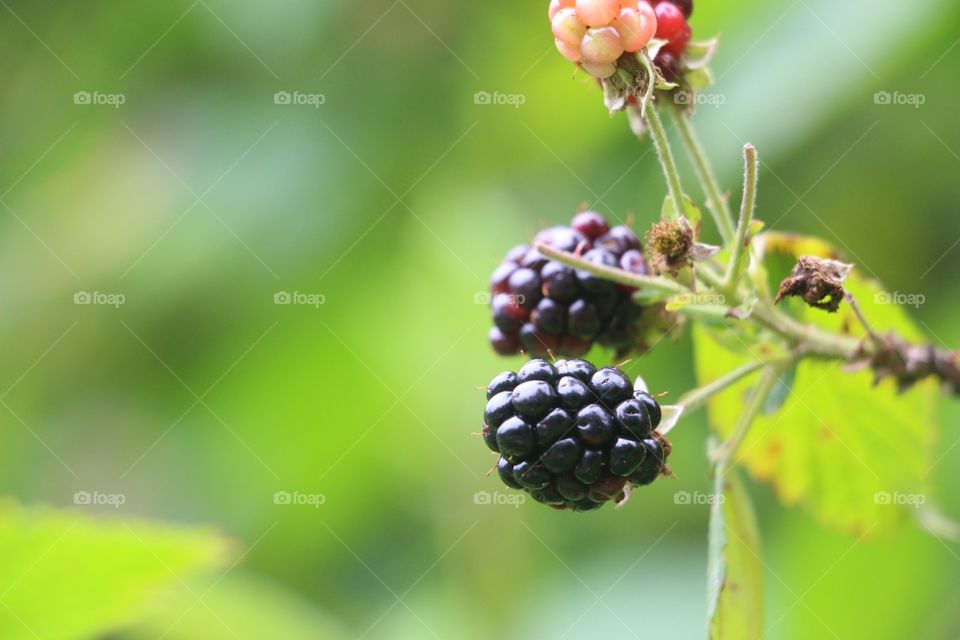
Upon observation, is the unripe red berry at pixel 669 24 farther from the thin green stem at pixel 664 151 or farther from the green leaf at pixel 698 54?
the thin green stem at pixel 664 151

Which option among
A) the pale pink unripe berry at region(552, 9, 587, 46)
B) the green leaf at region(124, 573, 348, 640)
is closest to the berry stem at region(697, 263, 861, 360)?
the pale pink unripe berry at region(552, 9, 587, 46)

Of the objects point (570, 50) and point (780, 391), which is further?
point (780, 391)

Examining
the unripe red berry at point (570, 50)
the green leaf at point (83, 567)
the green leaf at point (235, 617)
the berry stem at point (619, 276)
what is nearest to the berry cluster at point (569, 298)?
the berry stem at point (619, 276)

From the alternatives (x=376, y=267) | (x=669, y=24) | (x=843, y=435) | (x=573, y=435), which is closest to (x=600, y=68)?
(x=669, y=24)

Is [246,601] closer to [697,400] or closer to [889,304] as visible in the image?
[697,400]

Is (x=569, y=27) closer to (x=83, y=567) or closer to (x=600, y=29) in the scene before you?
(x=600, y=29)

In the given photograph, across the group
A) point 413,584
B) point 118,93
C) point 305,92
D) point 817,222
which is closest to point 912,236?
point 817,222
